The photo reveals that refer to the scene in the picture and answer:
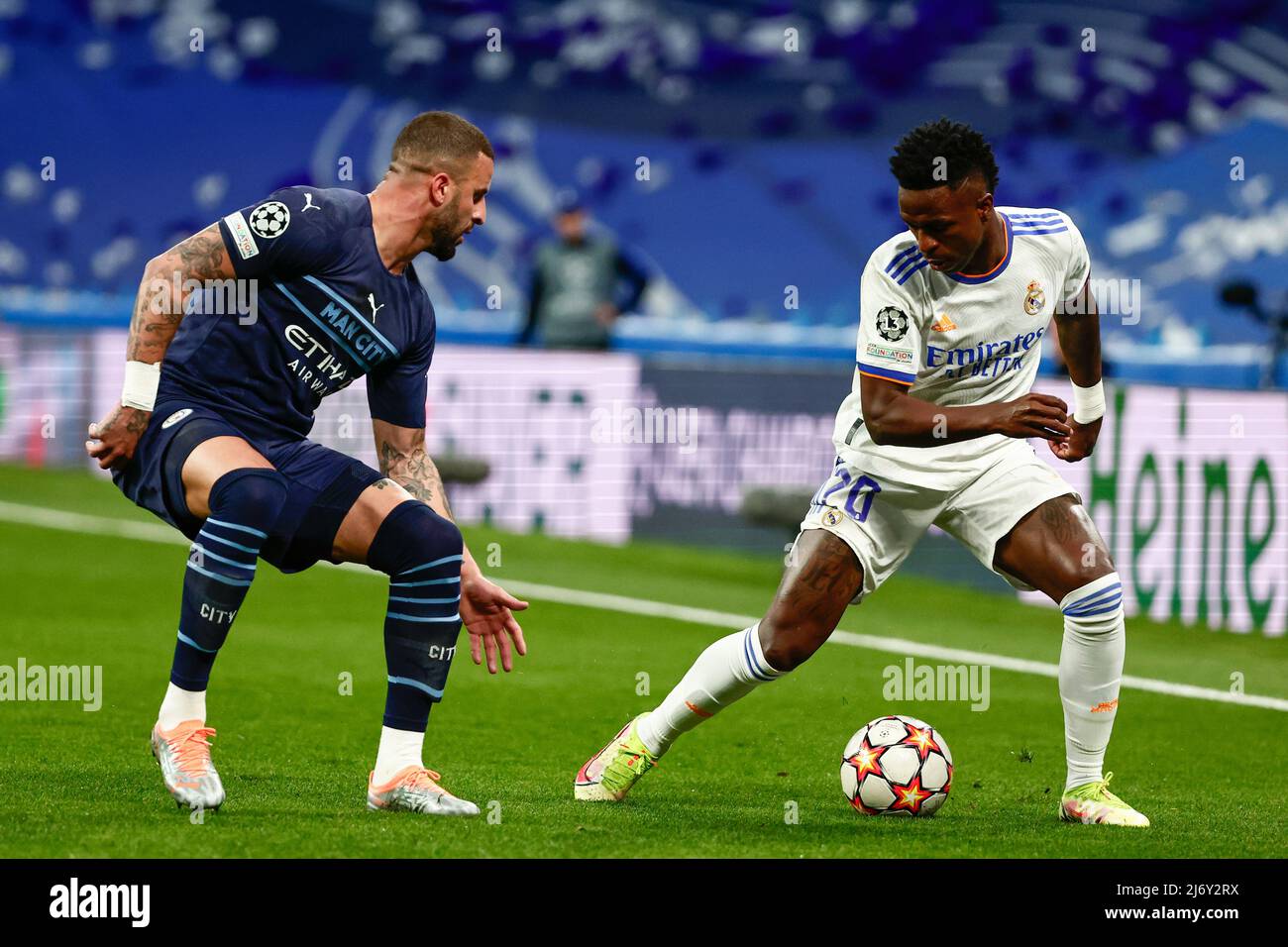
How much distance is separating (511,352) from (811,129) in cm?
890

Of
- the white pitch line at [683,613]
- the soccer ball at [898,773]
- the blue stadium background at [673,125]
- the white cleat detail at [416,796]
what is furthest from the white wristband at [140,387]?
the blue stadium background at [673,125]

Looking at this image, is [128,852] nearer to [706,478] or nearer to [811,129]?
[706,478]

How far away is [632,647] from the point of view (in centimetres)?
1050

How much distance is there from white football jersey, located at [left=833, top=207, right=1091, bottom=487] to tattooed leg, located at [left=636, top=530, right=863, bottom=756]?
35 cm

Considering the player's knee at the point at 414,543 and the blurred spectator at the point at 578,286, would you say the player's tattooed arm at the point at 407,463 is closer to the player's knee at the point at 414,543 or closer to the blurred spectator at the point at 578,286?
the player's knee at the point at 414,543

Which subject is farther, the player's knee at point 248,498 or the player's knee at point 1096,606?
the player's knee at point 1096,606

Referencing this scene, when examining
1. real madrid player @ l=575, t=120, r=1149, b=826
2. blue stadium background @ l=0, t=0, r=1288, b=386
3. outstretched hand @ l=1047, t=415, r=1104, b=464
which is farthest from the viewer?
blue stadium background @ l=0, t=0, r=1288, b=386

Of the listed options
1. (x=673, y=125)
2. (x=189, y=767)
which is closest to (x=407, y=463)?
(x=189, y=767)

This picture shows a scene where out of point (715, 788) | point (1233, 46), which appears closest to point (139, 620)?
point (715, 788)

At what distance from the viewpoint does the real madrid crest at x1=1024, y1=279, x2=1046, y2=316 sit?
5.87m

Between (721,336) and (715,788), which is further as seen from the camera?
(721,336)

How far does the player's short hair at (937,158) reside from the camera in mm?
5488

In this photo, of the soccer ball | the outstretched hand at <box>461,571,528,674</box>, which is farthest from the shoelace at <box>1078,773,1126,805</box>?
the outstretched hand at <box>461,571,528,674</box>

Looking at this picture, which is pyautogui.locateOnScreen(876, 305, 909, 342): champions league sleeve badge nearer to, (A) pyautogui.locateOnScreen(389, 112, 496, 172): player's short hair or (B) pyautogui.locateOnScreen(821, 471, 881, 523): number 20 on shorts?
(B) pyautogui.locateOnScreen(821, 471, 881, 523): number 20 on shorts
